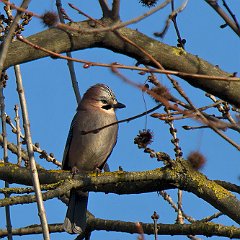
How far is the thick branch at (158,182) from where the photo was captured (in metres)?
4.46

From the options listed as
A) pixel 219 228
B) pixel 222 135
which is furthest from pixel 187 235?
pixel 222 135

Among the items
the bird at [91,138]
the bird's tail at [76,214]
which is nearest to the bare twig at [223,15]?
the bird's tail at [76,214]

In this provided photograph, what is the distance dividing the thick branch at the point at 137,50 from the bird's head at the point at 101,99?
2906mm

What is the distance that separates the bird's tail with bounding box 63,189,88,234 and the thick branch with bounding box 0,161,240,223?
820mm

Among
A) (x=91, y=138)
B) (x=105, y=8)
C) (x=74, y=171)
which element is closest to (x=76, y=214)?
(x=74, y=171)

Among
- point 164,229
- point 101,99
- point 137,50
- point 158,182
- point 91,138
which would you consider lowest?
point 164,229

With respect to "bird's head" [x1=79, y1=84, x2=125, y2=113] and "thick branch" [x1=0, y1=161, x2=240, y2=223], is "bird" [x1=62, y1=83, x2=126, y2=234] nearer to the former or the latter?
"bird's head" [x1=79, y1=84, x2=125, y2=113]

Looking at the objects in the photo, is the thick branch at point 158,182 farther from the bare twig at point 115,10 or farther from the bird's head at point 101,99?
the bird's head at point 101,99

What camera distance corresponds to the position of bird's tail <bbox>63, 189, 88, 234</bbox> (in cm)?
577

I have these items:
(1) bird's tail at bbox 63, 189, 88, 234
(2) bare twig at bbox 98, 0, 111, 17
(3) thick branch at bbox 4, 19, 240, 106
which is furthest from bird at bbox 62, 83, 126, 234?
(2) bare twig at bbox 98, 0, 111, 17

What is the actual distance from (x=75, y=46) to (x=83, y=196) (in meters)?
2.55

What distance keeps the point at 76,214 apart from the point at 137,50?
2.23 meters

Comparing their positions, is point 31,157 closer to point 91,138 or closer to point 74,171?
point 74,171

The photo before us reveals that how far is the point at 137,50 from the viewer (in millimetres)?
4191
